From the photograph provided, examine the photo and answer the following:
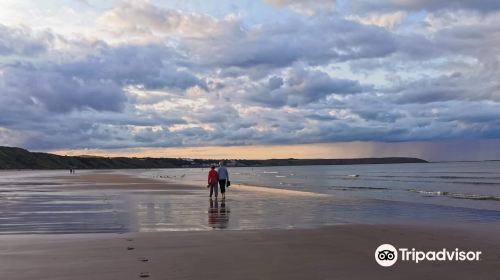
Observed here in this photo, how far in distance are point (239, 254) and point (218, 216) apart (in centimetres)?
799

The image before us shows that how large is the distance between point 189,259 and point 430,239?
19.7 ft

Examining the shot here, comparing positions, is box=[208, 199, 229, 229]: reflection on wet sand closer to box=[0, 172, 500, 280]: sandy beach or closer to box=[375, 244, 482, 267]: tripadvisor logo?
box=[0, 172, 500, 280]: sandy beach

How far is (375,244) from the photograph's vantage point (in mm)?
11516

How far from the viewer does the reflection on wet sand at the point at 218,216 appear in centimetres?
1554

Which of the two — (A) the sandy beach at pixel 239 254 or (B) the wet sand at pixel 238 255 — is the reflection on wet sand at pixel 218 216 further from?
(B) the wet sand at pixel 238 255

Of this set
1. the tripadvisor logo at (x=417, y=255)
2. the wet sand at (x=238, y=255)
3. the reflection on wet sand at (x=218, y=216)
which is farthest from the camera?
the reflection on wet sand at (x=218, y=216)

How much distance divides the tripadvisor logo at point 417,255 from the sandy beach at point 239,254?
7.6 inches

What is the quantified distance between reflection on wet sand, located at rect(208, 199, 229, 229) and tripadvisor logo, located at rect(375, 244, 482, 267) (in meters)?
5.68

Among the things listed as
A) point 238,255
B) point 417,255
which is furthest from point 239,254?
point 417,255

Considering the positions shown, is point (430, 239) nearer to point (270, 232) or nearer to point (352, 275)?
point (270, 232)

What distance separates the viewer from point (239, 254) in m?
10.1

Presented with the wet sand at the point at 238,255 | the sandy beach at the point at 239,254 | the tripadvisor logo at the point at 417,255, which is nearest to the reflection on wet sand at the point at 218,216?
the sandy beach at the point at 239,254

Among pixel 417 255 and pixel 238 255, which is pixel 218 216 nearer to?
pixel 238 255

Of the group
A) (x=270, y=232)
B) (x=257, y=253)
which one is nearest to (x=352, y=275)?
(x=257, y=253)
